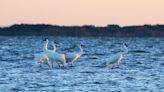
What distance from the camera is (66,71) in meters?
29.3

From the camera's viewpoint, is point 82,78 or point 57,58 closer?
point 82,78

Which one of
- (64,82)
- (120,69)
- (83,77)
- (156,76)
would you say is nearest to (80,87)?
(64,82)

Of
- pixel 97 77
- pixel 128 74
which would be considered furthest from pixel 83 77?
pixel 128 74

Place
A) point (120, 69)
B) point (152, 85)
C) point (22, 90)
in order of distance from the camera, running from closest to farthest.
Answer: point (22, 90) → point (152, 85) → point (120, 69)

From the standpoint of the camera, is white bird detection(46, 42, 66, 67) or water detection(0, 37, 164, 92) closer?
water detection(0, 37, 164, 92)

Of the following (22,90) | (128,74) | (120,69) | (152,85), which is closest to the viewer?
(22,90)

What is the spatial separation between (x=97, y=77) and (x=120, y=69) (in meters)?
4.28

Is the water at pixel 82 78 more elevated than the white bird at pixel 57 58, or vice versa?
the white bird at pixel 57 58

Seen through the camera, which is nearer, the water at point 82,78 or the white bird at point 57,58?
the water at point 82,78

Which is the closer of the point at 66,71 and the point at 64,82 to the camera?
the point at 64,82

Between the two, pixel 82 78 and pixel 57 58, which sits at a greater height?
pixel 57 58

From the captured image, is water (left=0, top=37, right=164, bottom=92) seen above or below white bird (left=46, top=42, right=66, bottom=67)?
below

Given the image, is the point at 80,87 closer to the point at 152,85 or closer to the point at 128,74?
the point at 152,85

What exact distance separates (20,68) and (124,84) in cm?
791
